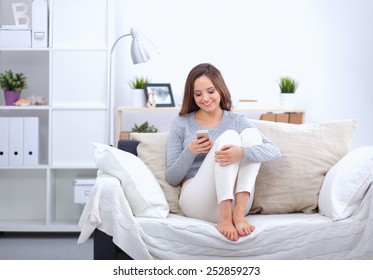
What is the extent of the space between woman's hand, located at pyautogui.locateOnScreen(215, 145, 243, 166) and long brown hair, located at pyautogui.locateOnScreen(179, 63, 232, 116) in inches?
17.0

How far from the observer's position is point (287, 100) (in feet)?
15.3

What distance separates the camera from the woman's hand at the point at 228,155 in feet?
8.46

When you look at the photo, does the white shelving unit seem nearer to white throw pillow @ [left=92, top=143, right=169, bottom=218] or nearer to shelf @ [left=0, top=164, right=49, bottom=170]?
shelf @ [left=0, top=164, right=49, bottom=170]

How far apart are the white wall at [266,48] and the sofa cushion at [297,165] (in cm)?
184

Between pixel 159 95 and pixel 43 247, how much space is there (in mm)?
1359

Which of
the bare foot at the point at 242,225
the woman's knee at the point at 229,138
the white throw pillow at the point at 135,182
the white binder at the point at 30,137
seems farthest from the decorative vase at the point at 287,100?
the bare foot at the point at 242,225

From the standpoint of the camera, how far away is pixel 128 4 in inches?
190

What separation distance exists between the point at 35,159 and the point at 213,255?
226 centimetres

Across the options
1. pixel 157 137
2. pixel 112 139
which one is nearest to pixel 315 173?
pixel 157 137

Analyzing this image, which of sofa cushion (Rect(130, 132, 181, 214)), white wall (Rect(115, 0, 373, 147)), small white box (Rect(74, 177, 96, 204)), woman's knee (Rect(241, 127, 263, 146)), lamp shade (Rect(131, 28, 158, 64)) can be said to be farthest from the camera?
white wall (Rect(115, 0, 373, 147))

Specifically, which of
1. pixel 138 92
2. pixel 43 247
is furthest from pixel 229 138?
pixel 138 92

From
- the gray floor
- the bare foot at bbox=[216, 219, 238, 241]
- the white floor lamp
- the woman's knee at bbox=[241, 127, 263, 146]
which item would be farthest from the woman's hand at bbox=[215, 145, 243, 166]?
the white floor lamp

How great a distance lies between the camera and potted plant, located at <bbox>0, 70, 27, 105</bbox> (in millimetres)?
4516

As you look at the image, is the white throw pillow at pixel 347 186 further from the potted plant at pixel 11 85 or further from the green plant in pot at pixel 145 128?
the potted plant at pixel 11 85
